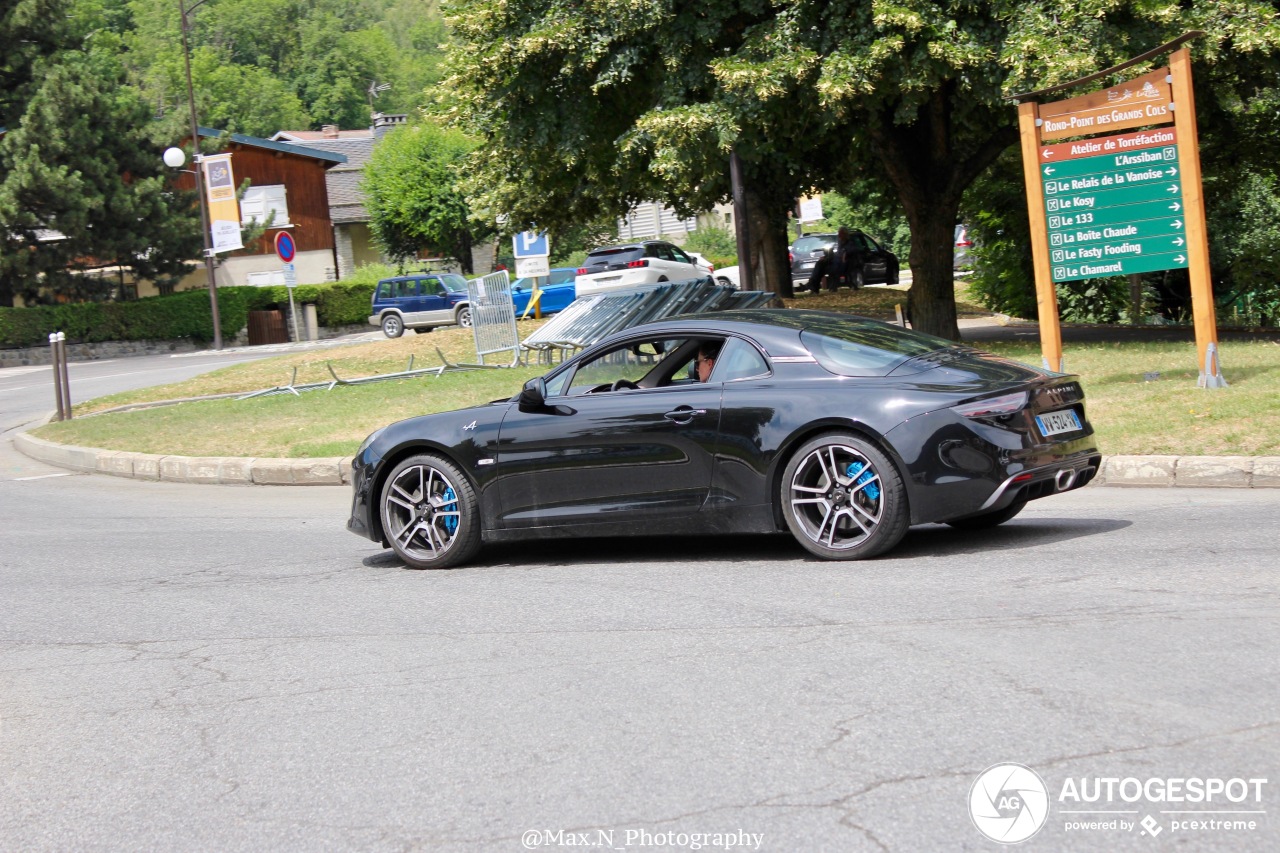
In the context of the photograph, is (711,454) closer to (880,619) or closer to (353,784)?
(880,619)

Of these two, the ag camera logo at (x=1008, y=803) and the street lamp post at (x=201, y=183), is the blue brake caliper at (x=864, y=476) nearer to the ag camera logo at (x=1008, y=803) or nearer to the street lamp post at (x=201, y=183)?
the ag camera logo at (x=1008, y=803)

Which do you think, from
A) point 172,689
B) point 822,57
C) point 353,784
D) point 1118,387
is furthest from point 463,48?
point 353,784

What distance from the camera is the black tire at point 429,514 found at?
834cm

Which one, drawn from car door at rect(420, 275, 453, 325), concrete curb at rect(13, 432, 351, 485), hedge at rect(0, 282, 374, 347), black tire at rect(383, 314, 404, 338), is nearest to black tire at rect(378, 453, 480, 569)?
concrete curb at rect(13, 432, 351, 485)

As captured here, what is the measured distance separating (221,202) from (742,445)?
3554cm

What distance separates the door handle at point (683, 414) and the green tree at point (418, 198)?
164 ft

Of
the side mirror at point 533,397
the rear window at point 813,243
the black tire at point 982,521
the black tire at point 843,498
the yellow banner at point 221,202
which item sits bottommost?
the black tire at point 982,521

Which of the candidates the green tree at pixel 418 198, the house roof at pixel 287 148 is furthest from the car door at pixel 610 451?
the house roof at pixel 287 148

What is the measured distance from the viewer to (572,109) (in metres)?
20.2

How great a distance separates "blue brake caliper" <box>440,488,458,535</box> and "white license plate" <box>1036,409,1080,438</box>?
3.40m

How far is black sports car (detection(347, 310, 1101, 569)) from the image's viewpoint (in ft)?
23.4

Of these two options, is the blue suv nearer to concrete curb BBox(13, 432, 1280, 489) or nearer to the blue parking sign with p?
the blue parking sign with p

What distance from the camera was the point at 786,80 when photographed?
17234 millimetres

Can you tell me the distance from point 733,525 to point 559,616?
4.19 feet
